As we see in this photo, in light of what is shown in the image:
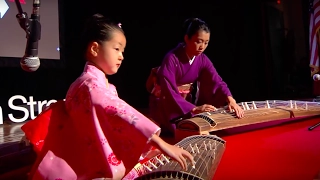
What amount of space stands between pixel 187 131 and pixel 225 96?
20.3 inches

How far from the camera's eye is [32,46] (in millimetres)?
1365

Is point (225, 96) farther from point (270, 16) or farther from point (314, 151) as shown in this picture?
point (270, 16)

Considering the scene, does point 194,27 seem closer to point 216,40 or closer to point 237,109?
point 237,109

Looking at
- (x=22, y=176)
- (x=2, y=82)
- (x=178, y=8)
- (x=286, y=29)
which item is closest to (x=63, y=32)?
(x=2, y=82)

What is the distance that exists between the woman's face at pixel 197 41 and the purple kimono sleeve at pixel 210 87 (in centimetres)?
20

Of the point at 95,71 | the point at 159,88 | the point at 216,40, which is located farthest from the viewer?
the point at 216,40

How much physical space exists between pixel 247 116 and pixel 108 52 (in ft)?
4.71

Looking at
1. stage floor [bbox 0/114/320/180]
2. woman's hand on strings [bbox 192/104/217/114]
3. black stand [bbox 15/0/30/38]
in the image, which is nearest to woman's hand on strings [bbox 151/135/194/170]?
stage floor [bbox 0/114/320/180]

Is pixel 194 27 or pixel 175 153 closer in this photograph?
pixel 175 153

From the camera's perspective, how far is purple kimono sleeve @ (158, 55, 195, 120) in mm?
2336

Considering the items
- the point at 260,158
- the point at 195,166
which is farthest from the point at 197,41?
the point at 195,166

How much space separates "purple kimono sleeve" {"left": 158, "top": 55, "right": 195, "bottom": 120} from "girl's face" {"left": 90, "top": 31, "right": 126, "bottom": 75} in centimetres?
121

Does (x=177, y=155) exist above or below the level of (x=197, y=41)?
below

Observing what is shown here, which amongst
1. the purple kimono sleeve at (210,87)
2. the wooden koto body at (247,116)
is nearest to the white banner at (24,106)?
the purple kimono sleeve at (210,87)
